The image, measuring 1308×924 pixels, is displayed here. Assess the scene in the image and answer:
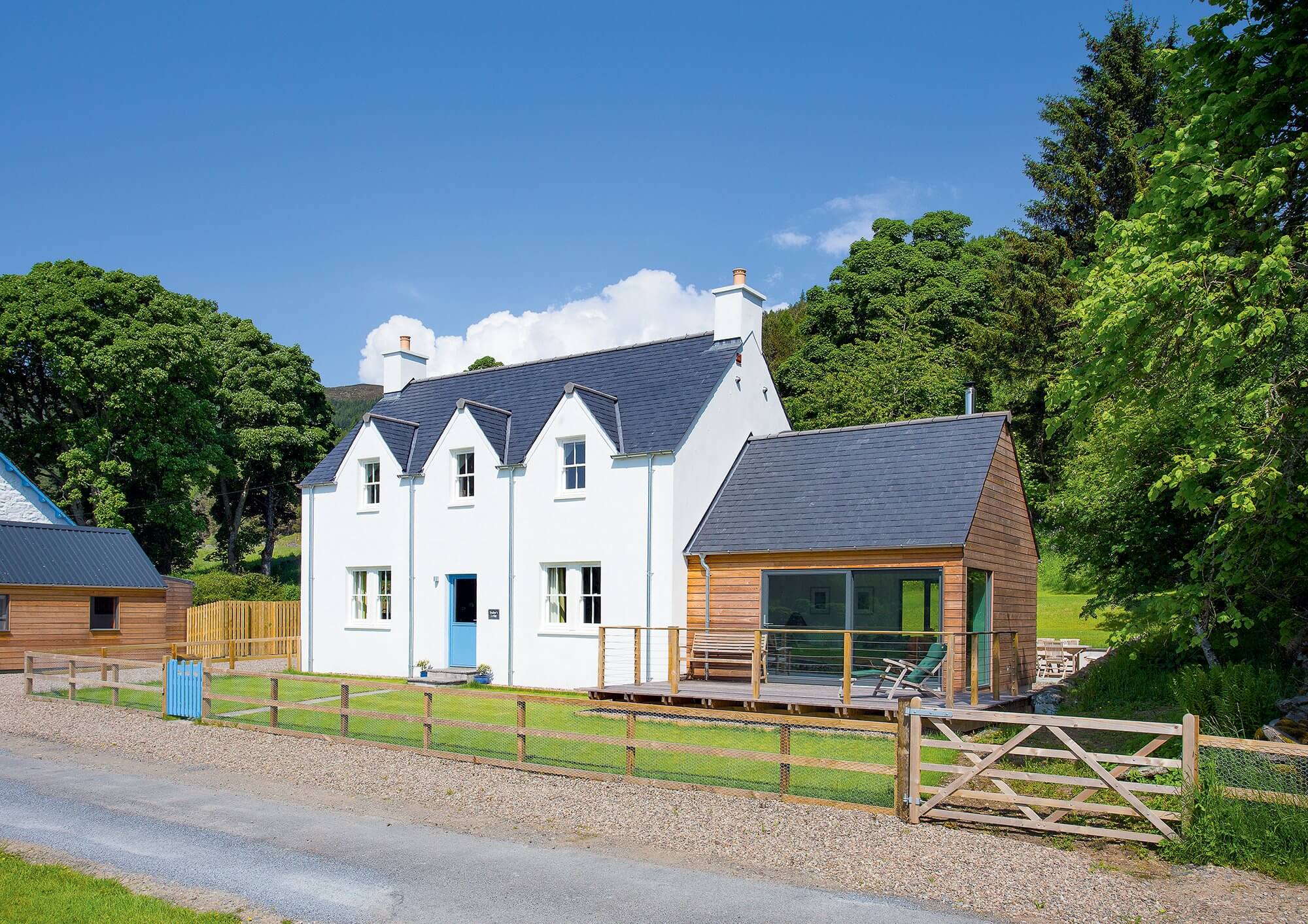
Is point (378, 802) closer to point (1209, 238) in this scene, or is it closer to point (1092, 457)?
point (1209, 238)

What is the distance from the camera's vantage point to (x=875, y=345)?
42250mm

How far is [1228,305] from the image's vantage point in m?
11.4

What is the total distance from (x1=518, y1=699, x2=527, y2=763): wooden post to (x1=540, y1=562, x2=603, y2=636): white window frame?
26.9 ft

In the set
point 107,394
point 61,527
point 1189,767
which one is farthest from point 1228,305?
point 107,394

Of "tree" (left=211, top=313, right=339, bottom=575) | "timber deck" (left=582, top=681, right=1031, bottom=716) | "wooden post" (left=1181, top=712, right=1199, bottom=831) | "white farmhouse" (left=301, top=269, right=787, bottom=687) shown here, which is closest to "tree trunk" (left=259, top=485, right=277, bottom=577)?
"tree" (left=211, top=313, right=339, bottom=575)

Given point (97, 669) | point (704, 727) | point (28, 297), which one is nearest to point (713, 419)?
point (704, 727)

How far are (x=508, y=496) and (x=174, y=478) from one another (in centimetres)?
2338

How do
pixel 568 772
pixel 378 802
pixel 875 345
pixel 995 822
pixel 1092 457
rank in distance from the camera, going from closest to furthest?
pixel 995 822, pixel 378 802, pixel 568 772, pixel 1092 457, pixel 875 345

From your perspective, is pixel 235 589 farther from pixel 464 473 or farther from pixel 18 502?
pixel 464 473

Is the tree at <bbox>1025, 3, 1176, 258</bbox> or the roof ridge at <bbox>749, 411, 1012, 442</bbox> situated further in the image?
the tree at <bbox>1025, 3, 1176, 258</bbox>

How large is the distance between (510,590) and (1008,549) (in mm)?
10867

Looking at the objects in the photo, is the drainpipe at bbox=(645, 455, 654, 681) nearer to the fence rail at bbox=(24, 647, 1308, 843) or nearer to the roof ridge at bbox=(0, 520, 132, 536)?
the fence rail at bbox=(24, 647, 1308, 843)

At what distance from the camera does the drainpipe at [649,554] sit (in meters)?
19.8

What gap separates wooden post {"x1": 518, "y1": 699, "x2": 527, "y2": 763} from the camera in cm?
1245
